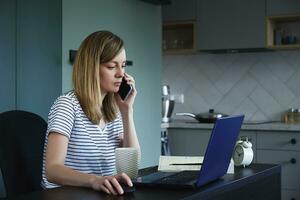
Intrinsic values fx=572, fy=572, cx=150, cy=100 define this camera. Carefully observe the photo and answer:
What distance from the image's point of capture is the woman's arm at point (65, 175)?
159cm

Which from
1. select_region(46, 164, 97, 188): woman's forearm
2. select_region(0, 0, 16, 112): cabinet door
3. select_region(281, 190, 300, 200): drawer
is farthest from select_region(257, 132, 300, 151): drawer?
select_region(46, 164, 97, 188): woman's forearm

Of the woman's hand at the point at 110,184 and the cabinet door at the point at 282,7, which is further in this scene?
the cabinet door at the point at 282,7

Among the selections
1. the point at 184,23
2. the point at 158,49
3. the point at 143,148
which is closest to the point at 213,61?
the point at 184,23

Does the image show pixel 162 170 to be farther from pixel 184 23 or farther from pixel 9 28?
pixel 184 23

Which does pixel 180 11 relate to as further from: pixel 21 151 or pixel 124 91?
pixel 21 151

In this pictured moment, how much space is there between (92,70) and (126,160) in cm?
37

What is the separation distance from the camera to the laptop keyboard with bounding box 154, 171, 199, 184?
67.6 inches

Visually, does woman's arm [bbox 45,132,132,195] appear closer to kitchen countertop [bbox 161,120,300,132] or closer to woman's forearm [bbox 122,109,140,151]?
woman's forearm [bbox 122,109,140,151]

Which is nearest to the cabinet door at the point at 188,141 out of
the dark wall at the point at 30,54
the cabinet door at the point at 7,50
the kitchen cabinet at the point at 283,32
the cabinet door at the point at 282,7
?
the kitchen cabinet at the point at 283,32

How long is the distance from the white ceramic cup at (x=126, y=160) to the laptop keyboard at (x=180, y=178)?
0.13m

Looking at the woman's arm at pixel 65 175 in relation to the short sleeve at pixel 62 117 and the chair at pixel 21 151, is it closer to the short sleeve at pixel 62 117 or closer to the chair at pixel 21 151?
the short sleeve at pixel 62 117

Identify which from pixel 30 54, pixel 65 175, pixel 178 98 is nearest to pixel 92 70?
pixel 65 175

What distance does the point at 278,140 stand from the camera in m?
4.48

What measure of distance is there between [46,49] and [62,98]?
1.30 meters
